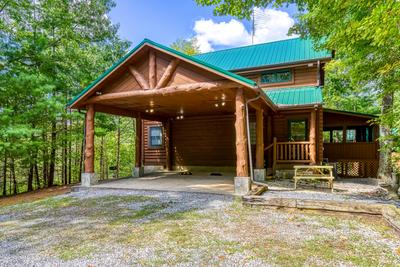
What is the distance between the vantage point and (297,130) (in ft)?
38.9

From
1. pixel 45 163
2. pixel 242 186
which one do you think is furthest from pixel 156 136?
pixel 242 186

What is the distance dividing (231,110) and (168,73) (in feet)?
16.2

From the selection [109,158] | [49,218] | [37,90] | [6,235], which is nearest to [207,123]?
[37,90]

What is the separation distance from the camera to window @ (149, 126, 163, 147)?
44.8ft

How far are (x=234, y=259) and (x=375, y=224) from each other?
9.68 ft

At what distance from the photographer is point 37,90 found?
8891mm

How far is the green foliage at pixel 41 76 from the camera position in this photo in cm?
901

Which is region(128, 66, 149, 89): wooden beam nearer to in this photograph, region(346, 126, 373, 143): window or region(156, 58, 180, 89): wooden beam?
region(156, 58, 180, 89): wooden beam

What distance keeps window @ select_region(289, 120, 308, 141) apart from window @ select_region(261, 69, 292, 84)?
1.98 metres

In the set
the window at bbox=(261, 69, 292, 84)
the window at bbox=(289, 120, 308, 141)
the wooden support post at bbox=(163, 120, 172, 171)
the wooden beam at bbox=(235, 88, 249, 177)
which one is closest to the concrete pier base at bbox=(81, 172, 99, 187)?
the wooden support post at bbox=(163, 120, 172, 171)

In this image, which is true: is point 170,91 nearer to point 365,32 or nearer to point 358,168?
point 365,32

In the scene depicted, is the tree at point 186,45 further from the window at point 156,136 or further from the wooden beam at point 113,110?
the wooden beam at point 113,110

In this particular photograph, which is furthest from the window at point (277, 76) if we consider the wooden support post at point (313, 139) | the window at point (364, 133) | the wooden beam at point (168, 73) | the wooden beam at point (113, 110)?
the wooden beam at point (113, 110)

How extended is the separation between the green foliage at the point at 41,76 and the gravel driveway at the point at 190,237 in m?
4.59
